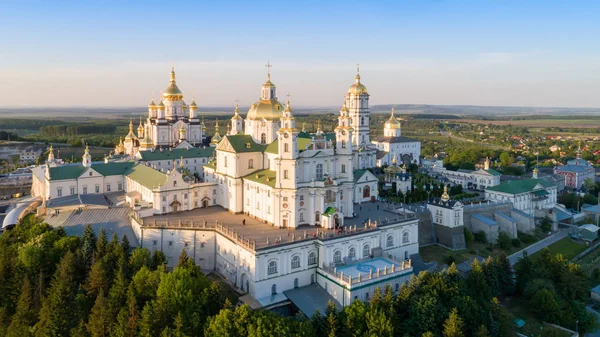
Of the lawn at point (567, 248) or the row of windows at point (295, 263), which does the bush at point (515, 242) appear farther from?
the row of windows at point (295, 263)

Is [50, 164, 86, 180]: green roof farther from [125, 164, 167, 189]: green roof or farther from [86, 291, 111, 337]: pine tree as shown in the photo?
[86, 291, 111, 337]: pine tree

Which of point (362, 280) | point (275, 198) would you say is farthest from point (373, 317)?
point (275, 198)

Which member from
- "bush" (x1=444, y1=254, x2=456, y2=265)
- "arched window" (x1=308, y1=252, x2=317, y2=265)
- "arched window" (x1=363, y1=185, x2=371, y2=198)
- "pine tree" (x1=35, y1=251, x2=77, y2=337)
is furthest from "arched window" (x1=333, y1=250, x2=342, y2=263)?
"arched window" (x1=363, y1=185, x2=371, y2=198)

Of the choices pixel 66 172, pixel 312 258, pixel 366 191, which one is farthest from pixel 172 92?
pixel 312 258

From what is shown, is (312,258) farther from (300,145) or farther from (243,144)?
(243,144)

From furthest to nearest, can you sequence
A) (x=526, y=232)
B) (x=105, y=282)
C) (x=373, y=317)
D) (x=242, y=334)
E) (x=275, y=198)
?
(x=526, y=232), (x=275, y=198), (x=105, y=282), (x=373, y=317), (x=242, y=334)

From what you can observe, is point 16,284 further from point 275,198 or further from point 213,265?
point 275,198
